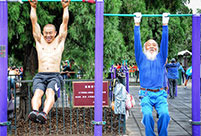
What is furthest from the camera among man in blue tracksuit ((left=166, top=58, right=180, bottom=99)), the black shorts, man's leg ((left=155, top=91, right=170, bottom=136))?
man in blue tracksuit ((left=166, top=58, right=180, bottom=99))

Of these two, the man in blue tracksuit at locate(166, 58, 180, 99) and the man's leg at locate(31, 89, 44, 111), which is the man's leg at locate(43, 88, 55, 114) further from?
the man in blue tracksuit at locate(166, 58, 180, 99)

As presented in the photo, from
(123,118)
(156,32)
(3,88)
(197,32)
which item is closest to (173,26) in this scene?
(156,32)

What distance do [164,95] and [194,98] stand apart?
0.56 m

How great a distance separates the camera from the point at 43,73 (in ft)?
13.0

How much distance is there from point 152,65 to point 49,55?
5.47ft

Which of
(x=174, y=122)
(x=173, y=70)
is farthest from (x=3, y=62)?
(x=173, y=70)

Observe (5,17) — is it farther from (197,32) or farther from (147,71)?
(197,32)

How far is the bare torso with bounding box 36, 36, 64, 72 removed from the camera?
3.92m

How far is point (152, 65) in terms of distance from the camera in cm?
434

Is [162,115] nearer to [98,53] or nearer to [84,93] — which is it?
[98,53]

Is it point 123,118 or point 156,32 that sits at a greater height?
point 156,32

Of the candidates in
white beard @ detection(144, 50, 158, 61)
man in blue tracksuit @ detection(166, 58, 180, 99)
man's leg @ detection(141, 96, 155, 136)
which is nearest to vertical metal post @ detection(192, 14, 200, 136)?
white beard @ detection(144, 50, 158, 61)

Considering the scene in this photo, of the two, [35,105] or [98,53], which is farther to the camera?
[98,53]

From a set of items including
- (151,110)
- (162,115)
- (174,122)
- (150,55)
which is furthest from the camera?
(174,122)
